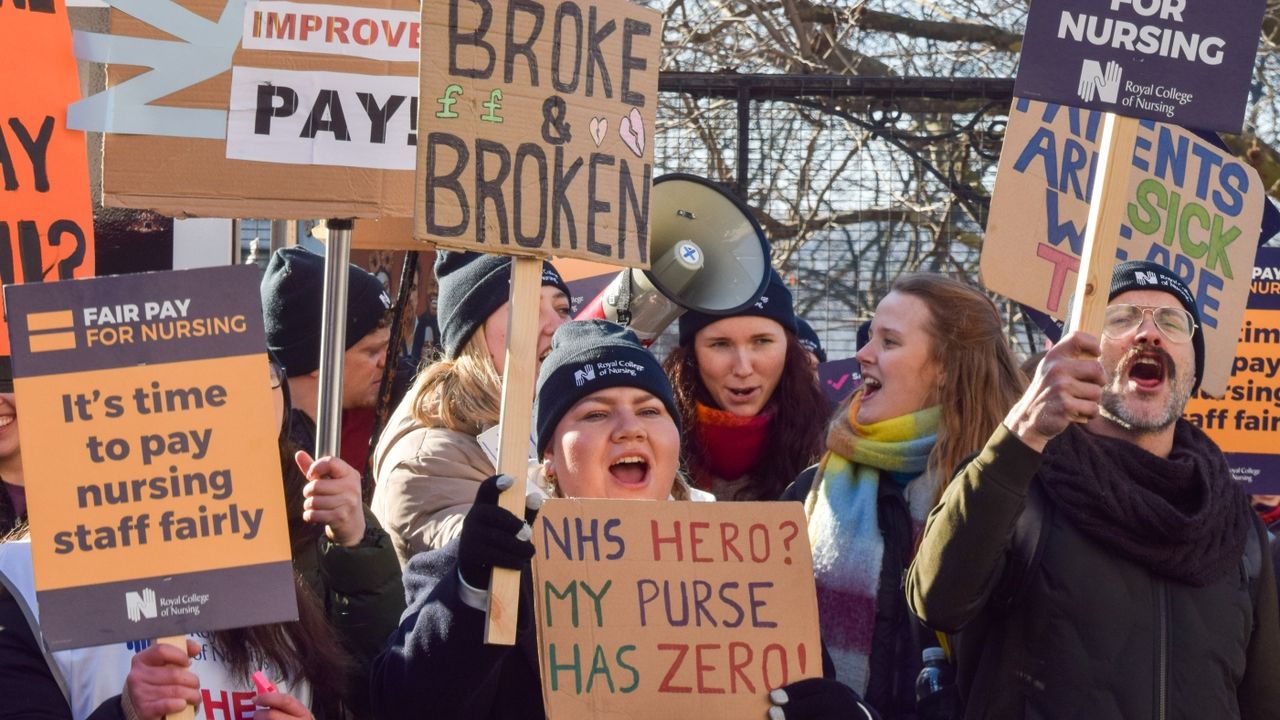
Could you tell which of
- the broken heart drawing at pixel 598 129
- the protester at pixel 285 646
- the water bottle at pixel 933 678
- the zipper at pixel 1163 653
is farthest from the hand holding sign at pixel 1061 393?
the protester at pixel 285 646

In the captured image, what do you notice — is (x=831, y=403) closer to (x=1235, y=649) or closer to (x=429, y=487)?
(x=429, y=487)

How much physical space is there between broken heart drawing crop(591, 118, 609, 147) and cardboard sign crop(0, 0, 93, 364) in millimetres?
1142

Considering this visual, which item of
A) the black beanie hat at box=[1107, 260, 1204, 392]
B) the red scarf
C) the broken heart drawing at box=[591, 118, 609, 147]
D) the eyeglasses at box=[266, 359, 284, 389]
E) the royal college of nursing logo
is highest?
the broken heart drawing at box=[591, 118, 609, 147]

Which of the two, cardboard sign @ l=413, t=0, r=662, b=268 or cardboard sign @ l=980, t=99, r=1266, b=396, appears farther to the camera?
cardboard sign @ l=980, t=99, r=1266, b=396

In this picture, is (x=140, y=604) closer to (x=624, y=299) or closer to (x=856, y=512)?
(x=856, y=512)

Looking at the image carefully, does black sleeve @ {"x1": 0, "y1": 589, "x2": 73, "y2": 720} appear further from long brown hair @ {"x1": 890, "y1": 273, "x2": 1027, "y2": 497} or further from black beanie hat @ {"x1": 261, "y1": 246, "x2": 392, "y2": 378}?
long brown hair @ {"x1": 890, "y1": 273, "x2": 1027, "y2": 497}

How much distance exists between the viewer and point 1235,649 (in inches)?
136

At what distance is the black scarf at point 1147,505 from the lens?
3.43m

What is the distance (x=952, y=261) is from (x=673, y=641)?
18.8 feet

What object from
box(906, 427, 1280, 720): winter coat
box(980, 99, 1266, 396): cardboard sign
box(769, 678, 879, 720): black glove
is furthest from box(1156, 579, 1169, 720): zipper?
box(980, 99, 1266, 396): cardboard sign

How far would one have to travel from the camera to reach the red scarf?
16.5ft

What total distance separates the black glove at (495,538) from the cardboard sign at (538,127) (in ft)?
1.68

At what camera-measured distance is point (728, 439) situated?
198 inches

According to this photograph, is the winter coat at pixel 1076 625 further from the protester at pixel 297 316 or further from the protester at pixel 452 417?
the protester at pixel 297 316
